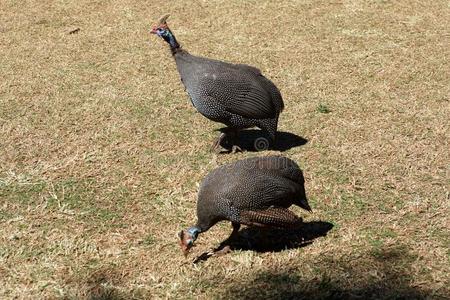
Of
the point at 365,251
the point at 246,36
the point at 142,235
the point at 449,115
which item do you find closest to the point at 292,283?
the point at 365,251

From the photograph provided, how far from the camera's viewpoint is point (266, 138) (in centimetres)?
581

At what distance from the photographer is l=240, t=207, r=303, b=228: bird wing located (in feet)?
13.0

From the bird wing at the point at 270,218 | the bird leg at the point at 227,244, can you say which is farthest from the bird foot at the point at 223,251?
the bird wing at the point at 270,218

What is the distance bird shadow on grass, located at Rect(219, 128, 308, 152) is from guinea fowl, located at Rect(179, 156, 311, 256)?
5.11 ft

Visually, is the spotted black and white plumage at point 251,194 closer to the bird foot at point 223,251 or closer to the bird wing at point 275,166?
the bird wing at point 275,166

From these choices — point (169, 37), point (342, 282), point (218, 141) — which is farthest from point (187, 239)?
point (169, 37)

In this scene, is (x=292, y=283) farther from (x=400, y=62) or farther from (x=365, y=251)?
(x=400, y=62)

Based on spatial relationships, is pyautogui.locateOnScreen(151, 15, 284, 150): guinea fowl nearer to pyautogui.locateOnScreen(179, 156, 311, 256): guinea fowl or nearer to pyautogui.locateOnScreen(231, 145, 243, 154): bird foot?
pyautogui.locateOnScreen(231, 145, 243, 154): bird foot

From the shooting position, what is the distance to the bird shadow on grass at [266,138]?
5.77 m

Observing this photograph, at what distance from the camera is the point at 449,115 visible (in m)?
6.34

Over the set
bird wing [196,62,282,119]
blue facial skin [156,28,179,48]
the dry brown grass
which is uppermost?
blue facial skin [156,28,179,48]

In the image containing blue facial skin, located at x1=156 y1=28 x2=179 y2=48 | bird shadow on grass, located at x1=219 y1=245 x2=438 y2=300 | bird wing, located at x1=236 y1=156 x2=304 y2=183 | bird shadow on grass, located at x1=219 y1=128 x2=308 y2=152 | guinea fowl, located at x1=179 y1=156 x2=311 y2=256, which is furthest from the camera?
bird shadow on grass, located at x1=219 y1=128 x2=308 y2=152

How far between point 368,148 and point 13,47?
18.3 feet

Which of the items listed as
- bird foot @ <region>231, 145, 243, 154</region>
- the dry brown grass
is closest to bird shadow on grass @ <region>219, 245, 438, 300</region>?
the dry brown grass
